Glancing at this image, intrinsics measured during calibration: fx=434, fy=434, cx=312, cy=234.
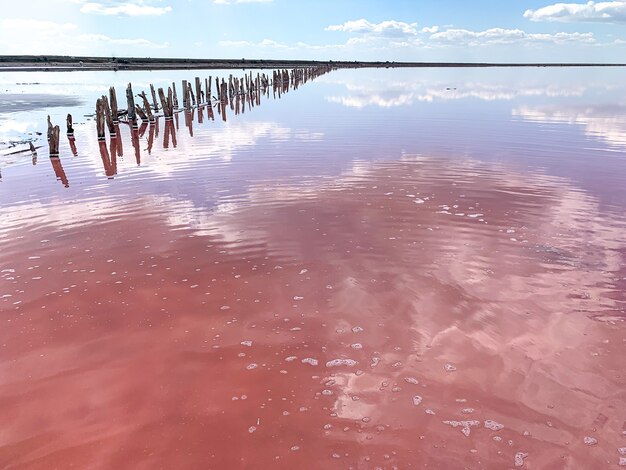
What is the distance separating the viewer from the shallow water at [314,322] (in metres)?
3.92

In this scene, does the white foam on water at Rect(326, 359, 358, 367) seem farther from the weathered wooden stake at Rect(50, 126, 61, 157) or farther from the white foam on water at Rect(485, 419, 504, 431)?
the weathered wooden stake at Rect(50, 126, 61, 157)

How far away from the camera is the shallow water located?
392 centimetres

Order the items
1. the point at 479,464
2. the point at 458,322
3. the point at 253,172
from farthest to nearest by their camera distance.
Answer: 1. the point at 253,172
2. the point at 458,322
3. the point at 479,464

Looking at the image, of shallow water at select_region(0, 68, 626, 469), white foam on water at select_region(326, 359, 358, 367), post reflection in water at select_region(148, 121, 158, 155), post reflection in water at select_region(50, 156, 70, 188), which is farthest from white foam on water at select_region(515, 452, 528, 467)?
post reflection in water at select_region(148, 121, 158, 155)

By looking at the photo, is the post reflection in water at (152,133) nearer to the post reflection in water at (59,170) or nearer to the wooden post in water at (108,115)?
the wooden post in water at (108,115)

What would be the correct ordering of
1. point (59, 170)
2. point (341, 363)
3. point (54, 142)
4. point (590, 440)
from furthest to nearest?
point (54, 142), point (59, 170), point (341, 363), point (590, 440)

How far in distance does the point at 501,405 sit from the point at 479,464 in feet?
2.64

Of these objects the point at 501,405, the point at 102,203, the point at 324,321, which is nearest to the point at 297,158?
the point at 102,203

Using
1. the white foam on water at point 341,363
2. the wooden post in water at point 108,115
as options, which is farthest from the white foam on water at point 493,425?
the wooden post in water at point 108,115

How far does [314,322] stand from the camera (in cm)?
569

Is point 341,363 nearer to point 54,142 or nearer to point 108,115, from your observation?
point 54,142

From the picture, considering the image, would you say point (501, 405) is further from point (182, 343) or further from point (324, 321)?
point (182, 343)

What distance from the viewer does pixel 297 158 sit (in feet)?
50.7

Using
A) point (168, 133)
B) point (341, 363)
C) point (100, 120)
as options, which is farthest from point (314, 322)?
point (168, 133)
